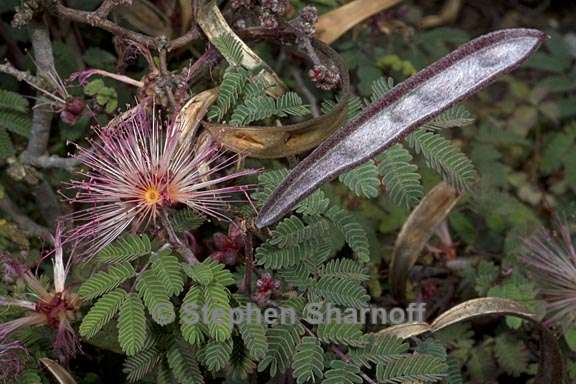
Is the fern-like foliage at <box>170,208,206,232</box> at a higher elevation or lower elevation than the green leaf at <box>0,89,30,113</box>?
lower

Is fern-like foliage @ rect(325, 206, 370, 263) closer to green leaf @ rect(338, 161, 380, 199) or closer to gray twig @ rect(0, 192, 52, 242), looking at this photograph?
green leaf @ rect(338, 161, 380, 199)

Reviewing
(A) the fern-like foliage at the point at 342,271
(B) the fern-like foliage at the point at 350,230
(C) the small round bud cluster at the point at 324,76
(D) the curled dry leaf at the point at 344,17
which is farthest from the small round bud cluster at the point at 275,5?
(A) the fern-like foliage at the point at 342,271

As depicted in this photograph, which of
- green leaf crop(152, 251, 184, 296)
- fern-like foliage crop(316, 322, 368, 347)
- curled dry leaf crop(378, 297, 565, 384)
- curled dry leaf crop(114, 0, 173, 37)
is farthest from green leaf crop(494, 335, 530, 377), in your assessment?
curled dry leaf crop(114, 0, 173, 37)

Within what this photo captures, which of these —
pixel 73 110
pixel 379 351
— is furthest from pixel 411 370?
pixel 73 110

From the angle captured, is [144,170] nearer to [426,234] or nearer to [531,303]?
[426,234]

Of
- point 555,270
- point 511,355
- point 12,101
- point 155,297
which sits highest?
point 12,101

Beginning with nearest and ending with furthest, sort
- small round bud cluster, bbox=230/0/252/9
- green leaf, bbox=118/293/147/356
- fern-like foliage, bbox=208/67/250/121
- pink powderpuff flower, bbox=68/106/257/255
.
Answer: green leaf, bbox=118/293/147/356 < pink powderpuff flower, bbox=68/106/257/255 < fern-like foliage, bbox=208/67/250/121 < small round bud cluster, bbox=230/0/252/9

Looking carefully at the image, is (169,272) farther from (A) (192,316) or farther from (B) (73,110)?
(B) (73,110)

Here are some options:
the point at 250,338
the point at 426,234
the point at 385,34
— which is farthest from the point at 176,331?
the point at 385,34
